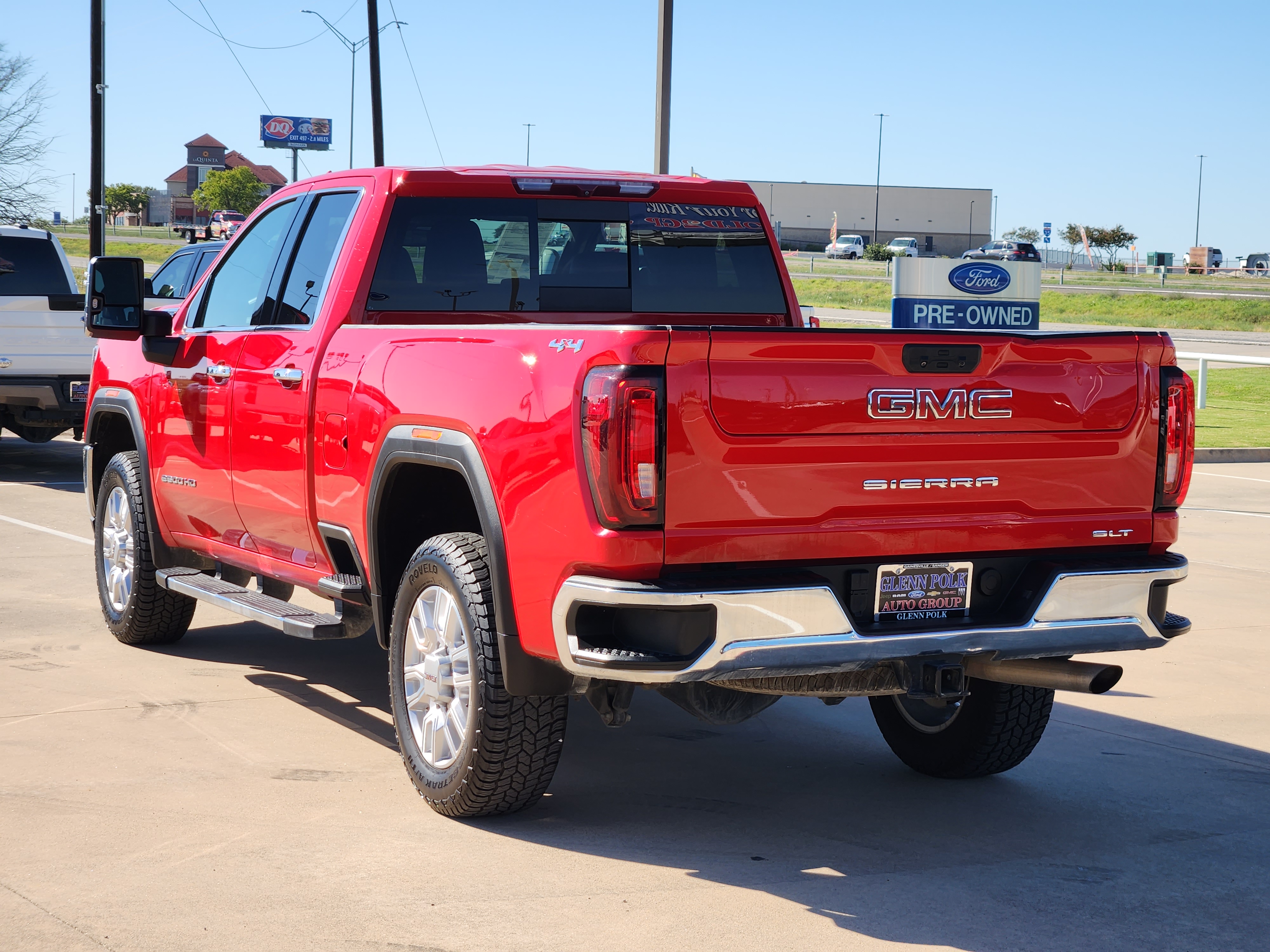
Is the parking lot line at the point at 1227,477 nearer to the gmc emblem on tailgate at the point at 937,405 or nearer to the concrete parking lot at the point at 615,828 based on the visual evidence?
the concrete parking lot at the point at 615,828

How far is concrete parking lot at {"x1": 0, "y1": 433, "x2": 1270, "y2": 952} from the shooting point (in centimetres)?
403

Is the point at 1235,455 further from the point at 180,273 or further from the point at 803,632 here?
the point at 803,632

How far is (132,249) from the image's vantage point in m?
79.4

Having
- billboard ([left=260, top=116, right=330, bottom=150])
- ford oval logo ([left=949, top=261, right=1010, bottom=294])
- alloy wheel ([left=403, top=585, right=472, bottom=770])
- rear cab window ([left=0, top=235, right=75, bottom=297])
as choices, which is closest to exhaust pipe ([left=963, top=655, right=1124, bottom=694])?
alloy wheel ([left=403, top=585, right=472, bottom=770])

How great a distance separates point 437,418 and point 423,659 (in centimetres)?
83

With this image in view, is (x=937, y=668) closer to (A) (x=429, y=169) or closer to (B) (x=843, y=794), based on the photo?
(B) (x=843, y=794)

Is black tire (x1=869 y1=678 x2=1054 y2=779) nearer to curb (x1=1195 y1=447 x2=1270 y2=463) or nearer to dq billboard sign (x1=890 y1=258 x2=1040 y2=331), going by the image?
dq billboard sign (x1=890 y1=258 x2=1040 y2=331)

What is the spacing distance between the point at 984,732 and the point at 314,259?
3.16 metres

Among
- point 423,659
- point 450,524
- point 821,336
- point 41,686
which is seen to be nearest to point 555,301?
point 450,524

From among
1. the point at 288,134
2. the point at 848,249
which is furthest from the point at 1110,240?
the point at 288,134

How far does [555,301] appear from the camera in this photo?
607 centimetres

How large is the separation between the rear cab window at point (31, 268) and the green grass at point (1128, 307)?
34.0m

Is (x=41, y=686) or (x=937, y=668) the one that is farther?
(x=41, y=686)

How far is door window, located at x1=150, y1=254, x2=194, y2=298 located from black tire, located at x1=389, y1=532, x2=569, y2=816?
1110 cm
